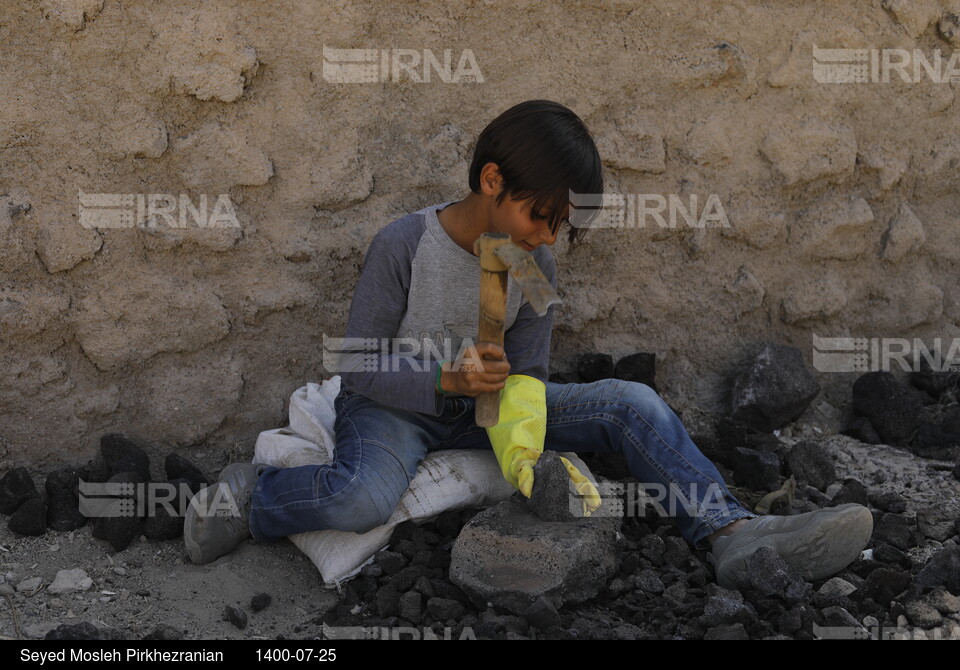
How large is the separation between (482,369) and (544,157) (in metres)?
0.63

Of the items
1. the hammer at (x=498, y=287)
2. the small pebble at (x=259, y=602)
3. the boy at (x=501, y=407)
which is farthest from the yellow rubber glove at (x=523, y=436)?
the small pebble at (x=259, y=602)

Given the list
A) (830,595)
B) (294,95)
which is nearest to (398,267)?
(294,95)

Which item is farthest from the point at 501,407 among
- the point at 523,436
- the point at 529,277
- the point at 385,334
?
the point at 529,277

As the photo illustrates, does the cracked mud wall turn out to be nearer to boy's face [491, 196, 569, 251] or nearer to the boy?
the boy

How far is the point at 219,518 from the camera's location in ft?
9.62

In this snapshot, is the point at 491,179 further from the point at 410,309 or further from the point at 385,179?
the point at 385,179

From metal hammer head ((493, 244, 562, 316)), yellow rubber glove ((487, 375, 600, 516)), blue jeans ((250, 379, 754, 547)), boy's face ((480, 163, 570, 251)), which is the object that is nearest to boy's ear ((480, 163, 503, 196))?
boy's face ((480, 163, 570, 251))

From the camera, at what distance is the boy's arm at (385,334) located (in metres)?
2.92

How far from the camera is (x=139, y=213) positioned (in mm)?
3254

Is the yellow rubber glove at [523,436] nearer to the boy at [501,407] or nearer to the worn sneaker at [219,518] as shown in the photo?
the boy at [501,407]

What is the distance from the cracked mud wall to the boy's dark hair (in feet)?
2.61

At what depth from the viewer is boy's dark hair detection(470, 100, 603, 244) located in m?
2.73

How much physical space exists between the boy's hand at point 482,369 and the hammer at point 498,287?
1.0 inches

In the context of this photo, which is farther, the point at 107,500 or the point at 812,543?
the point at 107,500
